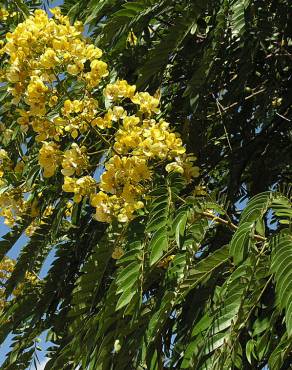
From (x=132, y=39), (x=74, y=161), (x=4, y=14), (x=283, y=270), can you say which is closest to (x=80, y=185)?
(x=74, y=161)

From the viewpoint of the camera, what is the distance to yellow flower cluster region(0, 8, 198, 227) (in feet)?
5.93

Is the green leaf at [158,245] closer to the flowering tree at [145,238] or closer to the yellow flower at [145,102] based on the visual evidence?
the flowering tree at [145,238]

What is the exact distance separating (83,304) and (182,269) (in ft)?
1.46

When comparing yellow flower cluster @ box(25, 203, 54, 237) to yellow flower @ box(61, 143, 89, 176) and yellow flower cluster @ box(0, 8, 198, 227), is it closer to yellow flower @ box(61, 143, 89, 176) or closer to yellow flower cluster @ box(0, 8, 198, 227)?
yellow flower cluster @ box(0, 8, 198, 227)

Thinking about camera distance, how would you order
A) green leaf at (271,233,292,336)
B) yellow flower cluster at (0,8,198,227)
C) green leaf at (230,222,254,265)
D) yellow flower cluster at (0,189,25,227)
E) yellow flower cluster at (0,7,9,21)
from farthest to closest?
1. yellow flower cluster at (0,7,9,21)
2. yellow flower cluster at (0,189,25,227)
3. yellow flower cluster at (0,8,198,227)
4. green leaf at (230,222,254,265)
5. green leaf at (271,233,292,336)

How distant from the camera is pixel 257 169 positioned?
285 centimetres

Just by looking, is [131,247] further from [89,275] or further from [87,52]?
[87,52]

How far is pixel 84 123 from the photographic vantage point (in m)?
1.90

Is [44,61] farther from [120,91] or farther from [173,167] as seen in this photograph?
[173,167]

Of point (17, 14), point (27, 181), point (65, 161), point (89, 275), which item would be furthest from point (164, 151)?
point (17, 14)

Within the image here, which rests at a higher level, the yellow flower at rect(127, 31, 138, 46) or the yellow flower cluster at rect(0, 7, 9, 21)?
the yellow flower at rect(127, 31, 138, 46)

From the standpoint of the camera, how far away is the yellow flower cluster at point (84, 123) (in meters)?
1.81

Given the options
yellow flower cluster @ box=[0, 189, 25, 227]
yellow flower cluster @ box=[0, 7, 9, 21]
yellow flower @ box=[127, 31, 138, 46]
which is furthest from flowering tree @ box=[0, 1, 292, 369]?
yellow flower cluster @ box=[0, 7, 9, 21]

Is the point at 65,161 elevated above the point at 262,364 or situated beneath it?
elevated above
